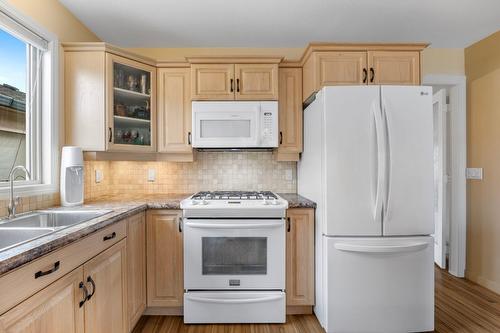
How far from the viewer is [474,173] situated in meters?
2.71

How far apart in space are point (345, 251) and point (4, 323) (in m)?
1.77

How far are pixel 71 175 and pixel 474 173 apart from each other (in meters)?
3.68

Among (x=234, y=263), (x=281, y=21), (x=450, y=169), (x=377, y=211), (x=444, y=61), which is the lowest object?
(x=234, y=263)

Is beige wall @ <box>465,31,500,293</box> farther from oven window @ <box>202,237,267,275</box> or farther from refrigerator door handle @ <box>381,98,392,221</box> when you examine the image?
oven window @ <box>202,237,267,275</box>

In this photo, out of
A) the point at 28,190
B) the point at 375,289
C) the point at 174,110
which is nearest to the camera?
the point at 28,190

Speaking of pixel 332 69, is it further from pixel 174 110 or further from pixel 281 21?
pixel 174 110

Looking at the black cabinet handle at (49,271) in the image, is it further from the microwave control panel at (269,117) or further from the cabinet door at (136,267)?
the microwave control panel at (269,117)

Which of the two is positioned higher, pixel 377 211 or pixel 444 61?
pixel 444 61

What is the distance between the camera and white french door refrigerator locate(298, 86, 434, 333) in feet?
6.05

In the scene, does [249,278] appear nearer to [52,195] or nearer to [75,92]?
[52,195]

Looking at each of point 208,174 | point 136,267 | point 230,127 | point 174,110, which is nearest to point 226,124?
point 230,127

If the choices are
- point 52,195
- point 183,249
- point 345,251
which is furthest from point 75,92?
point 345,251

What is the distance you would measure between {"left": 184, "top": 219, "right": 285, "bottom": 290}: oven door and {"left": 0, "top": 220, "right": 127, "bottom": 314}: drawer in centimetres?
70

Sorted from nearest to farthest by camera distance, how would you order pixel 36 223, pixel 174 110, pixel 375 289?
pixel 36 223 < pixel 375 289 < pixel 174 110
